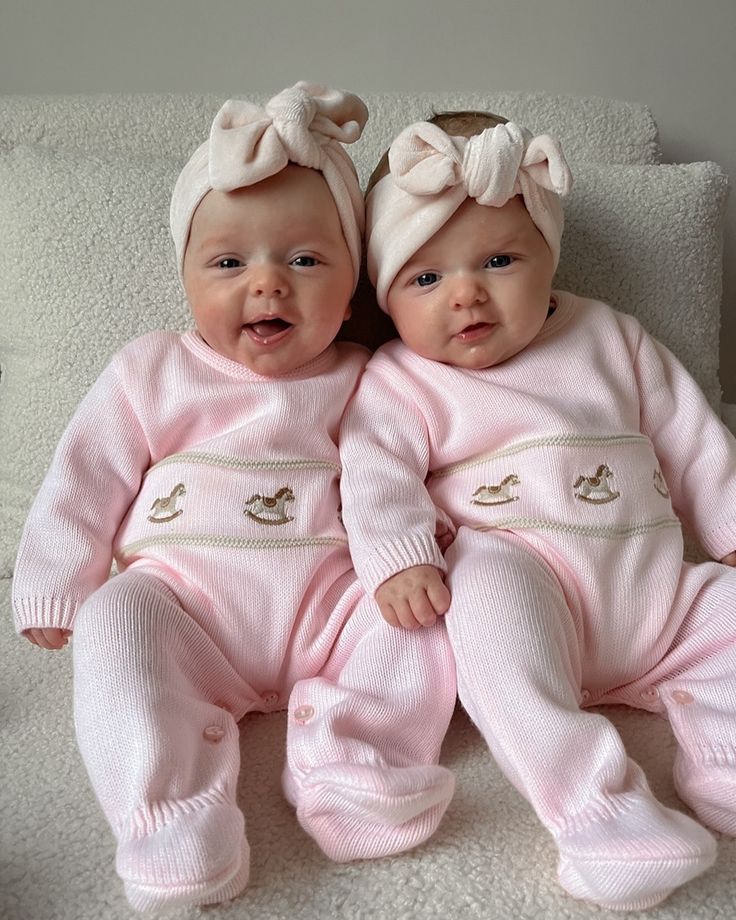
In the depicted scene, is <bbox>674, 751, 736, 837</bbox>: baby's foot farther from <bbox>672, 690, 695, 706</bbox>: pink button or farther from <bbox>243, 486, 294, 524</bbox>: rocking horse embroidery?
<bbox>243, 486, 294, 524</bbox>: rocking horse embroidery

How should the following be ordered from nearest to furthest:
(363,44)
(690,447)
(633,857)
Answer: (633,857) → (690,447) → (363,44)

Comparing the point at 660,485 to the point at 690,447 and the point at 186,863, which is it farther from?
the point at 186,863

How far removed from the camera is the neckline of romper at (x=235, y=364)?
3.32 ft

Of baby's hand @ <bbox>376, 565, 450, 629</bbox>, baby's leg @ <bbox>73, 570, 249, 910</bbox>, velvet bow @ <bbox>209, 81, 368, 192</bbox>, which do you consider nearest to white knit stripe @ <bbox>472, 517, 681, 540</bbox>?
baby's hand @ <bbox>376, 565, 450, 629</bbox>

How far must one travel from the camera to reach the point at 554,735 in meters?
0.73

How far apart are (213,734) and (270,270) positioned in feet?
1.54

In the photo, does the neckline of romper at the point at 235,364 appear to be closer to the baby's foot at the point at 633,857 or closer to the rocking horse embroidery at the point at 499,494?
the rocking horse embroidery at the point at 499,494

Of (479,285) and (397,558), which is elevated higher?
(479,285)

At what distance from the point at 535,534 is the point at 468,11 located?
938mm

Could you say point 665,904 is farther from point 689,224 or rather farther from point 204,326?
point 689,224

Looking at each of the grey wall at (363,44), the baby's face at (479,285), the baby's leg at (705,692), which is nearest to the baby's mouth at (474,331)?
the baby's face at (479,285)

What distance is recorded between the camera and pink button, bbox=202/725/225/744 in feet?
2.59

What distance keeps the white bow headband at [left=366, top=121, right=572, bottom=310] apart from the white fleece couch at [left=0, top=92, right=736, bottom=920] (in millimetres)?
199

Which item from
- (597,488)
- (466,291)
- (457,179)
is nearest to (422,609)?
(597,488)
